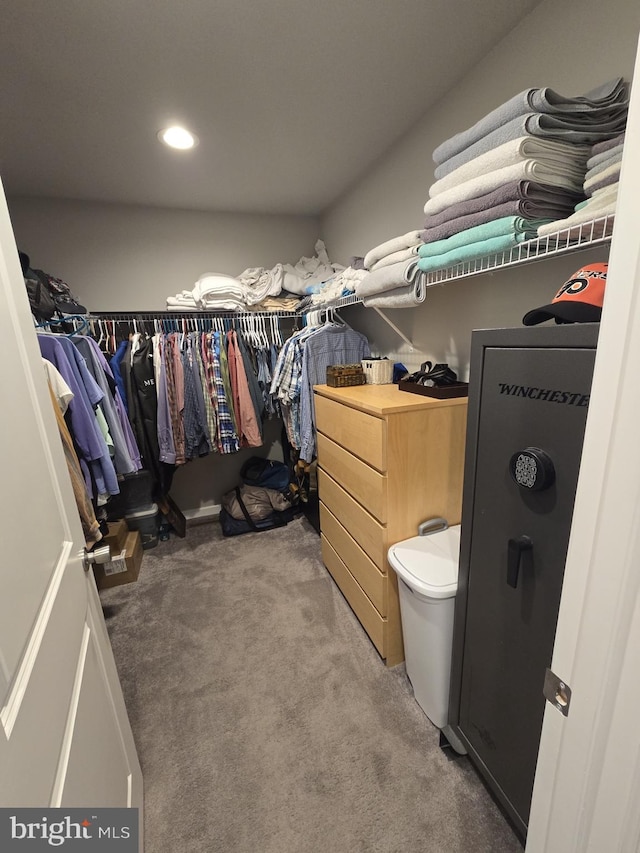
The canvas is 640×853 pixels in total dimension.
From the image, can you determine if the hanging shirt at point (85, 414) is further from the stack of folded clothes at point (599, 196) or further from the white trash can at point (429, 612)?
the stack of folded clothes at point (599, 196)

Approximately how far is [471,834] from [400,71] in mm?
2642

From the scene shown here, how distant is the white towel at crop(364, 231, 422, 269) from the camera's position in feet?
4.67

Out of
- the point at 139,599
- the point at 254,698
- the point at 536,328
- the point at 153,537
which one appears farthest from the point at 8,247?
the point at 153,537

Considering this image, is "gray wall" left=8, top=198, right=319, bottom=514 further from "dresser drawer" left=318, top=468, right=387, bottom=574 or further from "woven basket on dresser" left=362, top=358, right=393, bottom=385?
"woven basket on dresser" left=362, top=358, right=393, bottom=385

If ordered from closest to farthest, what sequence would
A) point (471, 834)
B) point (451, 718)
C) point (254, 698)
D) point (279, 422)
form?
point (471, 834), point (451, 718), point (254, 698), point (279, 422)

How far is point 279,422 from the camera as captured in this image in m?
3.11

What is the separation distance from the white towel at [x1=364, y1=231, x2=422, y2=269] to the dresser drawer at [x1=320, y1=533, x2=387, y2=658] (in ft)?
5.23

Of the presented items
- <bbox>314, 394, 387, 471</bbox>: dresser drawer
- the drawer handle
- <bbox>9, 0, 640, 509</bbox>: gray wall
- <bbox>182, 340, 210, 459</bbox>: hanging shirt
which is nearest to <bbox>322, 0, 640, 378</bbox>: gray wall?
<bbox>9, 0, 640, 509</bbox>: gray wall

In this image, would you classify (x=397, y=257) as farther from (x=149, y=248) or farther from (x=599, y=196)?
(x=149, y=248)

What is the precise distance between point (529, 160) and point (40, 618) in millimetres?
1512

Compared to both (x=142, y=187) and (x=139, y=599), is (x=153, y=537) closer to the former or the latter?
(x=139, y=599)

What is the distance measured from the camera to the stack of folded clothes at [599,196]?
0.84 m

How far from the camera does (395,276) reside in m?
1.44

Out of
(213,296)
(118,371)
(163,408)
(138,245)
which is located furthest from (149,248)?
(163,408)
